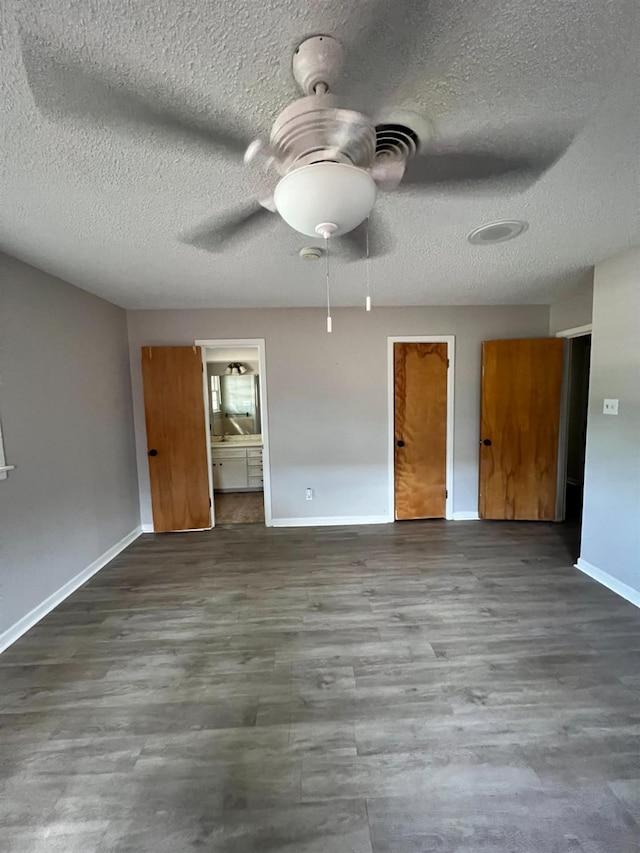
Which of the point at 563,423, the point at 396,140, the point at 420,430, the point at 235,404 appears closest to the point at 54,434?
the point at 396,140

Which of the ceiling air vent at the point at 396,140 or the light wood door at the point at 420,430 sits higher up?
the ceiling air vent at the point at 396,140

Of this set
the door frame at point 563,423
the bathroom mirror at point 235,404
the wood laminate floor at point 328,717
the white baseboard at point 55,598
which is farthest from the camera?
the bathroom mirror at point 235,404

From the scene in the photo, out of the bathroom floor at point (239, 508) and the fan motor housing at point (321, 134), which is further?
the bathroom floor at point (239, 508)

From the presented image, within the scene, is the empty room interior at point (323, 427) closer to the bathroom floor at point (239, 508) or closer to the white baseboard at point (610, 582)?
the white baseboard at point (610, 582)

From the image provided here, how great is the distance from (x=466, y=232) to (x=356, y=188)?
1424 mm

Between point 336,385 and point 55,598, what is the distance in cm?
294

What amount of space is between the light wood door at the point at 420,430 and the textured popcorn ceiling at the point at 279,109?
1.44 m

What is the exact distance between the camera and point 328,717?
154 centimetres

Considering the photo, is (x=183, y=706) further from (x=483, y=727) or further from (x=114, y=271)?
(x=114, y=271)

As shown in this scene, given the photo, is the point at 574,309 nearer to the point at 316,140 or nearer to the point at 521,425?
the point at 521,425

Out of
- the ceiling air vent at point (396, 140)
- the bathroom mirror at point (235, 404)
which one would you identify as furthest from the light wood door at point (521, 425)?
the bathroom mirror at point (235, 404)

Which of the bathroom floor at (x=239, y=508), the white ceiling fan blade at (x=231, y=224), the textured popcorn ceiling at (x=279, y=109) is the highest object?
the textured popcorn ceiling at (x=279, y=109)

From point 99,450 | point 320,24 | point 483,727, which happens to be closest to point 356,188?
point 320,24

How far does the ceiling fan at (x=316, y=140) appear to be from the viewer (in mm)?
950
